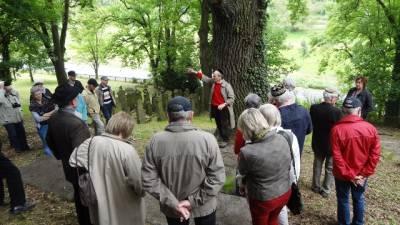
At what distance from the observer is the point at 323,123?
4.91 m

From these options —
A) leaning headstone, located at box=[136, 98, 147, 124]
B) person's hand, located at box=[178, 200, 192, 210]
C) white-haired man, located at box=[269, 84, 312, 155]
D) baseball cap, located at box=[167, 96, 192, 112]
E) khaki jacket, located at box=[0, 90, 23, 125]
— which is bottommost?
leaning headstone, located at box=[136, 98, 147, 124]

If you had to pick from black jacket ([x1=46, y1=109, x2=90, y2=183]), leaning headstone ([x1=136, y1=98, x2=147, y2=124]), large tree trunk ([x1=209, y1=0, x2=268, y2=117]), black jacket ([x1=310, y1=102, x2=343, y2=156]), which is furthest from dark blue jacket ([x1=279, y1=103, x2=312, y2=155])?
leaning headstone ([x1=136, y1=98, x2=147, y2=124])

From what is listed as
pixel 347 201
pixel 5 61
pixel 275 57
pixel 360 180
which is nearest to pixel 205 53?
pixel 275 57

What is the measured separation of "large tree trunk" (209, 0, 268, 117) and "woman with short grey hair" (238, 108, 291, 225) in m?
3.97

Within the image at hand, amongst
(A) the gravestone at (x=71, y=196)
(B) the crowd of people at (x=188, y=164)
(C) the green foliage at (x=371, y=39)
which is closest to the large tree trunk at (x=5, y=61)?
(A) the gravestone at (x=71, y=196)

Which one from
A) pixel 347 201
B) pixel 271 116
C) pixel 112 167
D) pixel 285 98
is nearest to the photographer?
pixel 112 167

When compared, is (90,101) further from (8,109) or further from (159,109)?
(159,109)

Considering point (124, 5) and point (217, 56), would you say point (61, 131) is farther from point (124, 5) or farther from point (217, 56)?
point (124, 5)

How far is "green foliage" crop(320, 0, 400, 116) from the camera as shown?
12.2 metres

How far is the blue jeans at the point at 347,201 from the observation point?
159 inches

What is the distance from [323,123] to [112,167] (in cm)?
313

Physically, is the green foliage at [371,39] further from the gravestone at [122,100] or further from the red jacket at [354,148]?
the red jacket at [354,148]

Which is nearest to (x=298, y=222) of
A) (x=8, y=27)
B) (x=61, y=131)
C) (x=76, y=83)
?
(x=61, y=131)

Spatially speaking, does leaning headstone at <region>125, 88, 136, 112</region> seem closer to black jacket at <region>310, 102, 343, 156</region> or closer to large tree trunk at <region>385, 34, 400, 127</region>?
large tree trunk at <region>385, 34, 400, 127</region>
